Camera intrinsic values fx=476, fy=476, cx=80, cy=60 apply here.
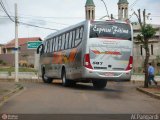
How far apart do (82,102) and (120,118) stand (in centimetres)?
461

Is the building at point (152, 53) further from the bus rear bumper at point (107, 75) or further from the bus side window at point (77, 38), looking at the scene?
the bus rear bumper at point (107, 75)

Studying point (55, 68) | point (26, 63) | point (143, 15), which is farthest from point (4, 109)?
point (26, 63)

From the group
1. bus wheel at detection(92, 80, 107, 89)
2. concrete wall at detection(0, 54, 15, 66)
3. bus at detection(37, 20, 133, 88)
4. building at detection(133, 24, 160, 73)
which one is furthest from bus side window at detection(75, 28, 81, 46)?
concrete wall at detection(0, 54, 15, 66)

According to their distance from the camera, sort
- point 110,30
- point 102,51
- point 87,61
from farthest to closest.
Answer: point 110,30 → point 102,51 → point 87,61

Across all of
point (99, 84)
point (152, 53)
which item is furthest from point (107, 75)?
point (152, 53)

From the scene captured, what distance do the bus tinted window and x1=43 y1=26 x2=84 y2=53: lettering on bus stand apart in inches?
32.3

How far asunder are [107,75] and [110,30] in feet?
7.75

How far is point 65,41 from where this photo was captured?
28.7 metres

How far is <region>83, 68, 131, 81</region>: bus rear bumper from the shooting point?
2464cm

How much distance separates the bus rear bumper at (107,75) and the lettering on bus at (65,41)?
1.93m

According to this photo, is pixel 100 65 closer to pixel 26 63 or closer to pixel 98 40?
pixel 98 40

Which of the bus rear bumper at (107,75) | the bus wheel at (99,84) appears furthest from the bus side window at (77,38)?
the bus wheel at (99,84)

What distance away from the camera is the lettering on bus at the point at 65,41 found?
25.9 meters

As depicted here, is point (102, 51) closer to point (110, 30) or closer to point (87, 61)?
point (87, 61)
